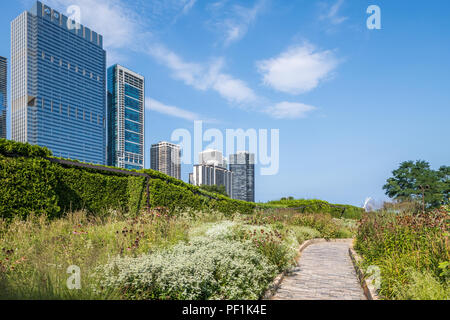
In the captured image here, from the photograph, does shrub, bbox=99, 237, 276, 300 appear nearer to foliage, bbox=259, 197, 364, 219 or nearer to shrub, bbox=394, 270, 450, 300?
shrub, bbox=394, 270, 450, 300

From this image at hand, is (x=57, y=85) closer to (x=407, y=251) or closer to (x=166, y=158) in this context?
(x=166, y=158)

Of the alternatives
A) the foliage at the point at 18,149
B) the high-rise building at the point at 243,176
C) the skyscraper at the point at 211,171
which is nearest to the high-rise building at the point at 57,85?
the skyscraper at the point at 211,171

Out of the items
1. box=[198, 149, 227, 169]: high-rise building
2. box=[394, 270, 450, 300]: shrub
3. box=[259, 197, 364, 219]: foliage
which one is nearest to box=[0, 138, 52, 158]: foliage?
box=[394, 270, 450, 300]: shrub

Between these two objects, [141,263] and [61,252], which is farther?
[61,252]

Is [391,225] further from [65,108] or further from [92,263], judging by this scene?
[65,108]

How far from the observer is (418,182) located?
25.2 m

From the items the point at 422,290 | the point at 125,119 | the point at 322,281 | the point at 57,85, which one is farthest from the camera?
the point at 125,119

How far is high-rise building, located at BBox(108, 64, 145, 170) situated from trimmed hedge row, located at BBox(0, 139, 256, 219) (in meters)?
122

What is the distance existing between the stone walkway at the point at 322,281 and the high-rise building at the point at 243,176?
233 ft

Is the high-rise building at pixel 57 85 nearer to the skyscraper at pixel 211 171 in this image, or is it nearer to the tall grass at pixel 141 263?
the skyscraper at pixel 211 171

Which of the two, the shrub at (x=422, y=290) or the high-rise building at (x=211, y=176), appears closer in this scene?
the shrub at (x=422, y=290)

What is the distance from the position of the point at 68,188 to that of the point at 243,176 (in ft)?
234

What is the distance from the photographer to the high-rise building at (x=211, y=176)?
74.9 meters

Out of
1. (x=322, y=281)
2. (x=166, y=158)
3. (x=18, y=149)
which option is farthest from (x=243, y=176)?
(x=322, y=281)
